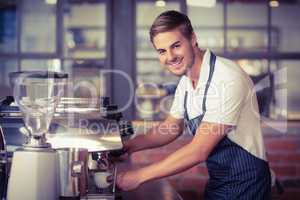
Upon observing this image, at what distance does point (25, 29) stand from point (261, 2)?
1.20 metres

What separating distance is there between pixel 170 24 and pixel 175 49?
88 mm

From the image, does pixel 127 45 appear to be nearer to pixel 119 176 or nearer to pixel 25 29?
pixel 25 29

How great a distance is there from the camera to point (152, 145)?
2068 millimetres

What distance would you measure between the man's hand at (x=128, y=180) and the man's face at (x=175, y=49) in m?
0.42

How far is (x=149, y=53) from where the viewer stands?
2633 millimetres

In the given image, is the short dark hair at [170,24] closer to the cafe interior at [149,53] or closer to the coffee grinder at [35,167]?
the coffee grinder at [35,167]

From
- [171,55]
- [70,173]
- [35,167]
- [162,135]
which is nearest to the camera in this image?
[35,167]

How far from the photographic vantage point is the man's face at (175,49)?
1.76 meters

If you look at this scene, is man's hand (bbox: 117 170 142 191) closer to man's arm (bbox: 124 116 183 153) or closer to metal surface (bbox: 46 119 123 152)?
metal surface (bbox: 46 119 123 152)

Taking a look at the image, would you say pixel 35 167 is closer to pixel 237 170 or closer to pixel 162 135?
pixel 237 170

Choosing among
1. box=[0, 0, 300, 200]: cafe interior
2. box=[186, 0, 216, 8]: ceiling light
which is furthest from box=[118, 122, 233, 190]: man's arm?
box=[186, 0, 216, 8]: ceiling light

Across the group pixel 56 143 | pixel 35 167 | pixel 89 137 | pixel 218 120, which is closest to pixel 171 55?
pixel 218 120

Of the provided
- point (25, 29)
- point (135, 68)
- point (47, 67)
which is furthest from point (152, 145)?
point (25, 29)

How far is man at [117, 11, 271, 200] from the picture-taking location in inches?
64.6
